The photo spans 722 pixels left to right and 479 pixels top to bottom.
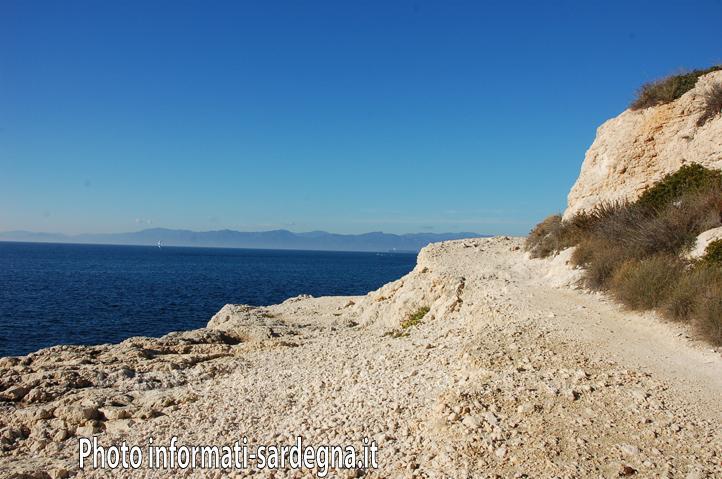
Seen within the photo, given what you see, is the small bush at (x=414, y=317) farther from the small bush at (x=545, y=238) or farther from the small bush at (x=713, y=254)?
the small bush at (x=713, y=254)

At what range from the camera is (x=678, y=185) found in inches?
608

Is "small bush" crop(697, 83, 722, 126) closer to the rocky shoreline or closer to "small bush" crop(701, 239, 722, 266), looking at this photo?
the rocky shoreline

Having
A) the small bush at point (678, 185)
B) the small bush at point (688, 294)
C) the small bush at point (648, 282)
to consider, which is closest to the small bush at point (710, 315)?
the small bush at point (688, 294)

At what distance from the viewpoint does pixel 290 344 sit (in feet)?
51.4

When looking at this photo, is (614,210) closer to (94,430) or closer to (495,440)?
(495,440)

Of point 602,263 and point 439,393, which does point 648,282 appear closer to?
point 602,263

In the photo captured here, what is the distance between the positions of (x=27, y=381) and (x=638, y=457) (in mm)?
12637

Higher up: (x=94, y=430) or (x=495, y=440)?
(x=495, y=440)

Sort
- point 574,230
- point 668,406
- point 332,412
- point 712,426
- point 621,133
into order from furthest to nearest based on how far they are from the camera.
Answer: point 621,133
point 574,230
point 332,412
point 668,406
point 712,426

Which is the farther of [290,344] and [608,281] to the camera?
[290,344]

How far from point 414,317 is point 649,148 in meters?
9.80

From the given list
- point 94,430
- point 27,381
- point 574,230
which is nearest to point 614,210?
point 574,230

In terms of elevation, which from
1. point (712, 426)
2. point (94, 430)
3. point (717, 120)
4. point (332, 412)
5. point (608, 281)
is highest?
point (717, 120)

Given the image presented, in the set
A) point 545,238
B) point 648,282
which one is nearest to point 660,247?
point 648,282
